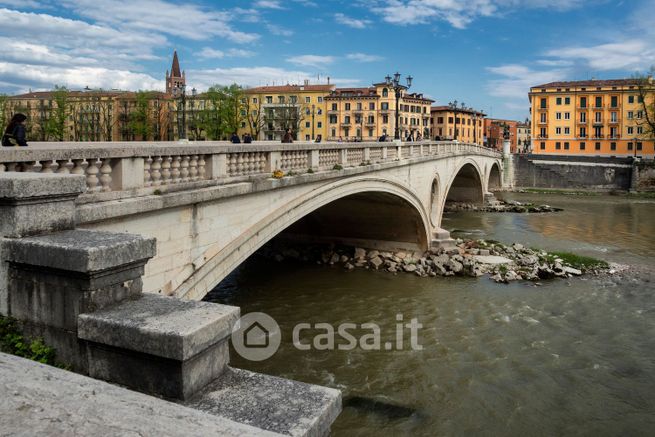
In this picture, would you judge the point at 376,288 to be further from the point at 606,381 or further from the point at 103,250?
the point at 103,250

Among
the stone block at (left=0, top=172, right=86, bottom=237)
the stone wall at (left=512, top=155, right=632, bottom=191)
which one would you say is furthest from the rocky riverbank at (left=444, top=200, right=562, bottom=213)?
the stone block at (left=0, top=172, right=86, bottom=237)

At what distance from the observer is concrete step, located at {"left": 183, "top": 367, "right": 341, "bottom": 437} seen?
306 centimetres

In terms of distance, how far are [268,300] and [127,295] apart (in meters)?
13.5

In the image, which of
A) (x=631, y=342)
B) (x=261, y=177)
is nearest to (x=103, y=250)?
(x=261, y=177)

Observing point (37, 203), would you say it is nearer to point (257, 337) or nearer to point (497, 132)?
point (257, 337)

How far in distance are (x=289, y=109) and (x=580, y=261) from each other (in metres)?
61.6

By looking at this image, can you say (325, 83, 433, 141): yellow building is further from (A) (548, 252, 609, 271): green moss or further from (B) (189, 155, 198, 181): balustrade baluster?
(B) (189, 155, 198, 181): balustrade baluster

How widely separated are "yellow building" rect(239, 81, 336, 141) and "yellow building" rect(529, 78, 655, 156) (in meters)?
29.8

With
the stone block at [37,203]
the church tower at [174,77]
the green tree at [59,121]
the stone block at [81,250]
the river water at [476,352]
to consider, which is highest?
the church tower at [174,77]

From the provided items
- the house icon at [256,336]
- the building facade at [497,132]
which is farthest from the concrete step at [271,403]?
the building facade at [497,132]

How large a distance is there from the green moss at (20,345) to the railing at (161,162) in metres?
1.66

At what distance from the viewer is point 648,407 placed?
10.2m

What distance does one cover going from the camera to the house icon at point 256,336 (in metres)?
13.5

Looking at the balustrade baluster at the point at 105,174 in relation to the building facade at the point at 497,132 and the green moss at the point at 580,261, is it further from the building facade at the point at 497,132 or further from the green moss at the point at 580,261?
the building facade at the point at 497,132
